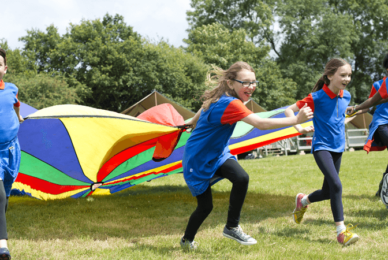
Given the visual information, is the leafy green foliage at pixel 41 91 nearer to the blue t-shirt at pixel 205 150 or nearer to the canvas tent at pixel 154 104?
the canvas tent at pixel 154 104

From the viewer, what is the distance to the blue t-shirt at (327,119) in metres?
3.13

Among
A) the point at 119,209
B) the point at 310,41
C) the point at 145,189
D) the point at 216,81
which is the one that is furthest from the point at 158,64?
the point at 216,81

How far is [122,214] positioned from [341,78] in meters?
2.88

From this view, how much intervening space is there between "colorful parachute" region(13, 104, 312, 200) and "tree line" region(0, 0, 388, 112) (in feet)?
45.3

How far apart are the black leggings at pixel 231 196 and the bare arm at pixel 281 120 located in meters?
0.44

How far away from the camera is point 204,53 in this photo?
92.6ft

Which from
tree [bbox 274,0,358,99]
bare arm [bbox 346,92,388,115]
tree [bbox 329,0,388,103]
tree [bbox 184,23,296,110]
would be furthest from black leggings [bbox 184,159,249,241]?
tree [bbox 329,0,388,103]

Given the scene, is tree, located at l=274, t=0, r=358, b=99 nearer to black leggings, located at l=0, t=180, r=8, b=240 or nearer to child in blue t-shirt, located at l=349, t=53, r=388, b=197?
child in blue t-shirt, located at l=349, t=53, r=388, b=197

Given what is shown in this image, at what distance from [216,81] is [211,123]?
390mm

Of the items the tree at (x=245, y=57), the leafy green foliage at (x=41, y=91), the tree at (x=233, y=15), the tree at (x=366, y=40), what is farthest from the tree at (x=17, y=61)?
the tree at (x=366, y=40)

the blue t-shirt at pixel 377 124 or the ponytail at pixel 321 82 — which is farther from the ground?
the ponytail at pixel 321 82

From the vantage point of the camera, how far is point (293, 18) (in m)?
30.0

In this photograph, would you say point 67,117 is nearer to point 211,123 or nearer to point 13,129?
point 13,129

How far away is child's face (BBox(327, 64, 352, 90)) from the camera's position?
314 centimetres
